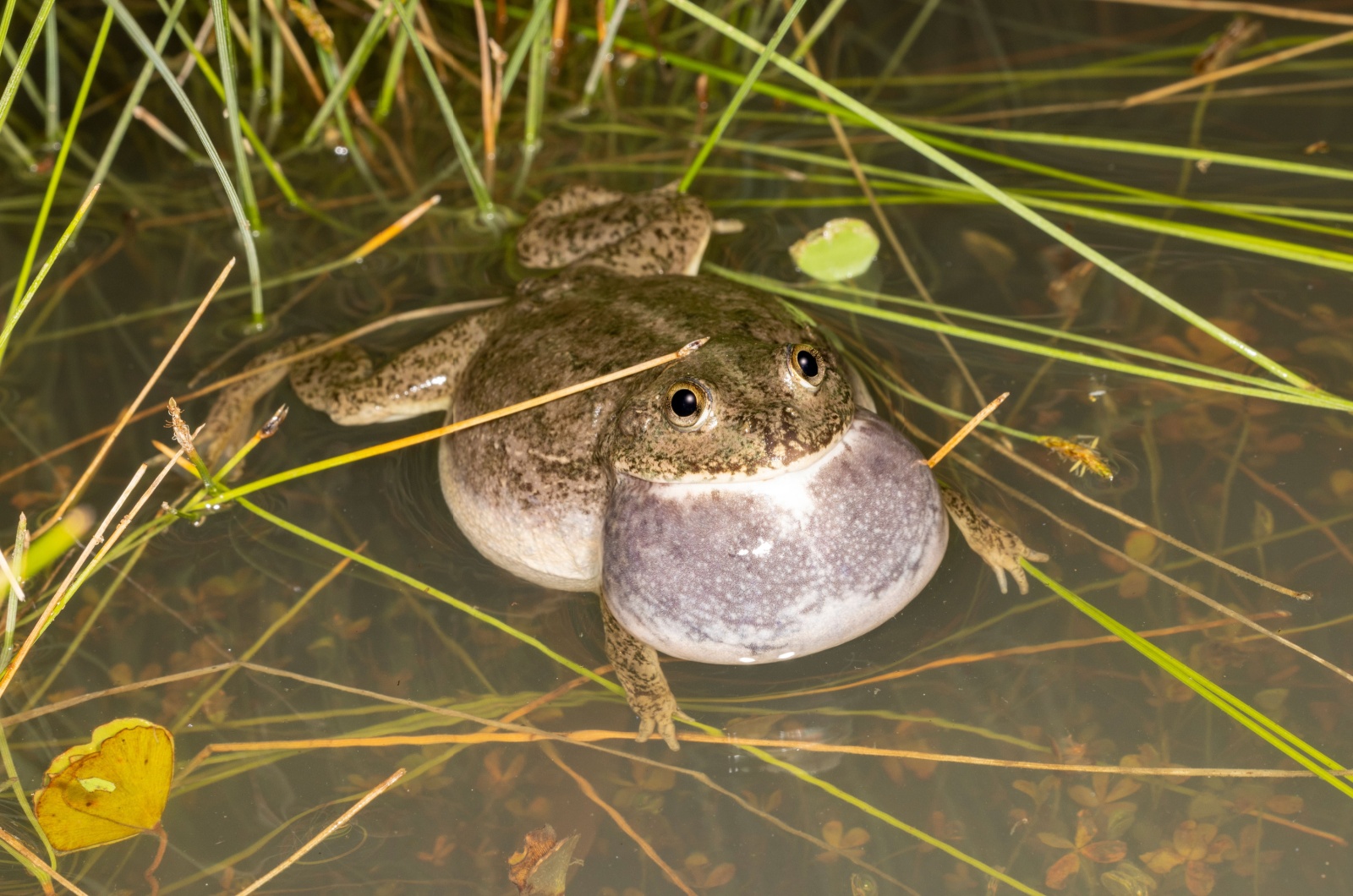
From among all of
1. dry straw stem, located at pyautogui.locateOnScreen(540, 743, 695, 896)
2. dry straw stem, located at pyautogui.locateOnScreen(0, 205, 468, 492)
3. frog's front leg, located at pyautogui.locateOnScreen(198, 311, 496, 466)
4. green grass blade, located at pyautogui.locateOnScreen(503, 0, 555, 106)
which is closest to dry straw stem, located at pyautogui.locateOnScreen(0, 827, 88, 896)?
dry straw stem, located at pyautogui.locateOnScreen(540, 743, 695, 896)

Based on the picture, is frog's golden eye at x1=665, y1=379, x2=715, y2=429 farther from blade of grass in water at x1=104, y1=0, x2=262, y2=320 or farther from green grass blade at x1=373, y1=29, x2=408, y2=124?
green grass blade at x1=373, y1=29, x2=408, y2=124

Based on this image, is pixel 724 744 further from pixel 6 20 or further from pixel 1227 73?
pixel 1227 73

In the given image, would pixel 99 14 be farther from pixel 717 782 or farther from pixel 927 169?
pixel 717 782

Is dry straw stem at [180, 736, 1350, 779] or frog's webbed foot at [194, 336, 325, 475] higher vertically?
frog's webbed foot at [194, 336, 325, 475]

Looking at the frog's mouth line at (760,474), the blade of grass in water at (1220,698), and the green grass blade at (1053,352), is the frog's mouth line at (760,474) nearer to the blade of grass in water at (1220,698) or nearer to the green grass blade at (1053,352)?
the blade of grass in water at (1220,698)

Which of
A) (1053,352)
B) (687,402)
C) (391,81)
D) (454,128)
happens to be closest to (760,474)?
(687,402)
